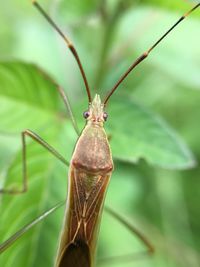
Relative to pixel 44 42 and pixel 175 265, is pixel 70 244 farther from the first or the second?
pixel 44 42

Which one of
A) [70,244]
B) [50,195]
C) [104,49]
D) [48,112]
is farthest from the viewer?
[104,49]

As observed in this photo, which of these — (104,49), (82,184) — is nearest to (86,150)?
(82,184)

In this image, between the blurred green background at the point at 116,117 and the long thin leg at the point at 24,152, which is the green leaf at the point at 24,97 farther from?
the long thin leg at the point at 24,152

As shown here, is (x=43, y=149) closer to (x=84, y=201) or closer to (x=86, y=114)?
(x=86, y=114)

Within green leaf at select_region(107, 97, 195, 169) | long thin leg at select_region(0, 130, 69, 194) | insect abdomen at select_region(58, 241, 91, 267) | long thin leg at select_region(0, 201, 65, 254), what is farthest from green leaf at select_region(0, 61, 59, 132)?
insect abdomen at select_region(58, 241, 91, 267)

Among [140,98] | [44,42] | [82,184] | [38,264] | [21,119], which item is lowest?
[38,264]
